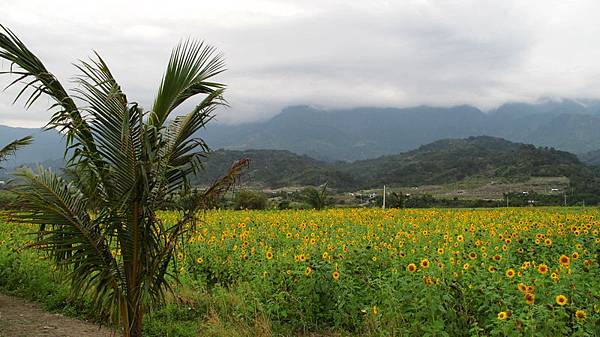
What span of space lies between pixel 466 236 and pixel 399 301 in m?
3.64

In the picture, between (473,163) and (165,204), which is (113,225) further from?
(473,163)

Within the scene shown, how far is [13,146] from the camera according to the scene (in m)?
8.99

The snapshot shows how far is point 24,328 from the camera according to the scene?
7156 mm

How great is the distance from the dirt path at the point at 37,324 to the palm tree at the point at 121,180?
1.82 metres

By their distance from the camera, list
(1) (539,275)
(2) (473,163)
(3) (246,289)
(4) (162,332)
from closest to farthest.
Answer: (1) (539,275)
(4) (162,332)
(3) (246,289)
(2) (473,163)

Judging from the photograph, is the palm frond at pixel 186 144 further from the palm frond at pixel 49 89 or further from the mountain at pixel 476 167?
the mountain at pixel 476 167

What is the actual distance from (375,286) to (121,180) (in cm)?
337

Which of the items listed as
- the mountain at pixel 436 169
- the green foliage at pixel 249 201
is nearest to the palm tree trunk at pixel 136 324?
the green foliage at pixel 249 201

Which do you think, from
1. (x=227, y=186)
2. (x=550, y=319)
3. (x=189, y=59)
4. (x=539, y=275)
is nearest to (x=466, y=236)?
(x=539, y=275)

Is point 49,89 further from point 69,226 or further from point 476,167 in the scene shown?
point 476,167

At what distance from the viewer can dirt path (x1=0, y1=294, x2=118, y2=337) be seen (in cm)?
687

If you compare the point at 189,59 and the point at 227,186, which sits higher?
the point at 189,59

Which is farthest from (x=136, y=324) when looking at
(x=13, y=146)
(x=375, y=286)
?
(x=13, y=146)

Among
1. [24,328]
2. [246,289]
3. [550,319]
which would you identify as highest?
[550,319]
